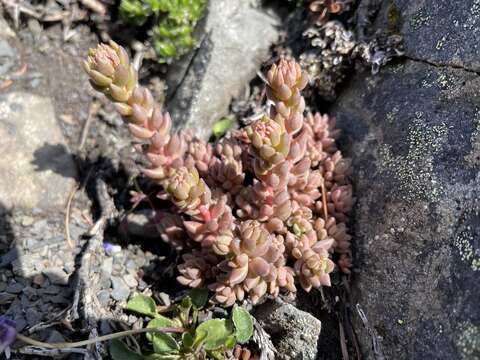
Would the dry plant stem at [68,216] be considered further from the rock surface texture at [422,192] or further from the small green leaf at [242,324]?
the rock surface texture at [422,192]

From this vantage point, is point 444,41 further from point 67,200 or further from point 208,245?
point 67,200

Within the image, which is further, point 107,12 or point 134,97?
point 107,12

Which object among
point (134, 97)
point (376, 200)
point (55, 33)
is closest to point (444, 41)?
point (376, 200)

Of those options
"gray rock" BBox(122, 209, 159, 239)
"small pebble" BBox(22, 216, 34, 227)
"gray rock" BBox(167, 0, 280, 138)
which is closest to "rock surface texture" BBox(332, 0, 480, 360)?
A: "gray rock" BBox(167, 0, 280, 138)

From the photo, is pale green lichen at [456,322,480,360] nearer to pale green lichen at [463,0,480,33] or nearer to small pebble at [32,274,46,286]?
pale green lichen at [463,0,480,33]

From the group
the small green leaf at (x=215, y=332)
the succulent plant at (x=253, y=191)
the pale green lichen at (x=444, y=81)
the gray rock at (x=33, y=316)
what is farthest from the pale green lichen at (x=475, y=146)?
the gray rock at (x=33, y=316)

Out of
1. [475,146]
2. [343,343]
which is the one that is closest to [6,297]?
[343,343]

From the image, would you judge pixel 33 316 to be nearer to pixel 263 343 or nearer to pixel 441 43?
pixel 263 343

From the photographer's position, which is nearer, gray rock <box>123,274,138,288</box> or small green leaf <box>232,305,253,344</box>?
small green leaf <box>232,305,253,344</box>
